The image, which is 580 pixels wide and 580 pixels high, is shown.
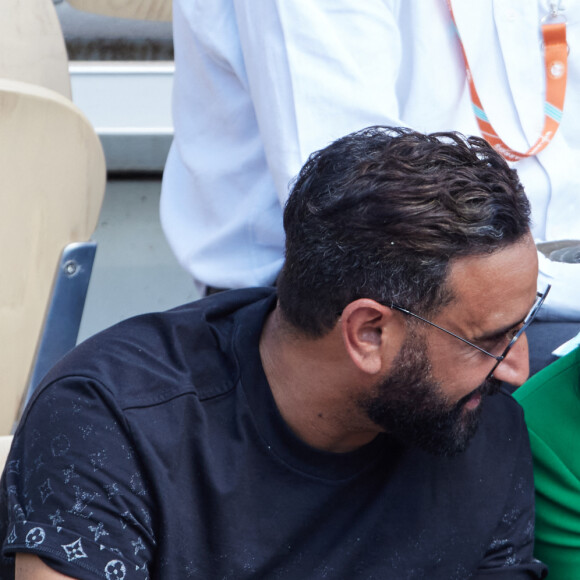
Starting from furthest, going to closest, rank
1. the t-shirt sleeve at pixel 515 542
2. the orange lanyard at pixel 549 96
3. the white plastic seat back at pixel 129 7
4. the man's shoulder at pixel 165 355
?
the white plastic seat back at pixel 129 7 → the orange lanyard at pixel 549 96 → the t-shirt sleeve at pixel 515 542 → the man's shoulder at pixel 165 355

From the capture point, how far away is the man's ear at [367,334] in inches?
39.1

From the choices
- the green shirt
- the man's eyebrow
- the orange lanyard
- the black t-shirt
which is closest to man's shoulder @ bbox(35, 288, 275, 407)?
the black t-shirt

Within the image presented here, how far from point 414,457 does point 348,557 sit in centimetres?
15

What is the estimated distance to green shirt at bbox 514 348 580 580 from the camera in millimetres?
1155

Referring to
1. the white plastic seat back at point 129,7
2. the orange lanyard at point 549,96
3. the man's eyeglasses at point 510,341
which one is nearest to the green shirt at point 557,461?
the man's eyeglasses at point 510,341

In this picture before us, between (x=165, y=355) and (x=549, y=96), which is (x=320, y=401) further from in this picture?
(x=549, y=96)

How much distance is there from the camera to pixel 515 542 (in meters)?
1.14

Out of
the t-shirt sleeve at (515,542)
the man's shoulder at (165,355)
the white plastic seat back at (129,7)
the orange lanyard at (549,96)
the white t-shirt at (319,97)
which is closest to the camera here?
the man's shoulder at (165,355)

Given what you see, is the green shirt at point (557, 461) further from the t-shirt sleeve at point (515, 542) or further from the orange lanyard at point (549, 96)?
the orange lanyard at point (549, 96)

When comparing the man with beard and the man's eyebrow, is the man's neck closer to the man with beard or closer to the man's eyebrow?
the man with beard

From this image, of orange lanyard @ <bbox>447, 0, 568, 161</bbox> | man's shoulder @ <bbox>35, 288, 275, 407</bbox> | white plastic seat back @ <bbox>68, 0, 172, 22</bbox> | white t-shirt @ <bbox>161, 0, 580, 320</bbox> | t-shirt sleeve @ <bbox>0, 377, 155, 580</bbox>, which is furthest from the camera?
white plastic seat back @ <bbox>68, 0, 172, 22</bbox>

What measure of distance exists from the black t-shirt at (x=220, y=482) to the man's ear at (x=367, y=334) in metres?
0.11

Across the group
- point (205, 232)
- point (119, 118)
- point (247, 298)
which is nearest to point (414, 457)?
point (247, 298)

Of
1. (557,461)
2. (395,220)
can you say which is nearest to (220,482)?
(395,220)
